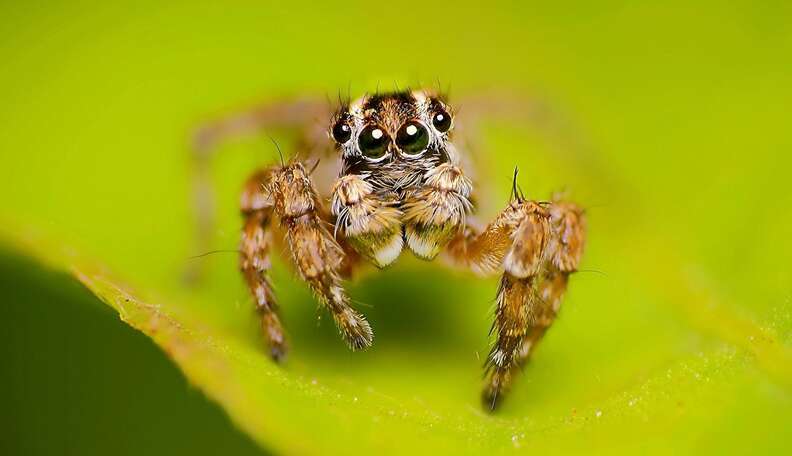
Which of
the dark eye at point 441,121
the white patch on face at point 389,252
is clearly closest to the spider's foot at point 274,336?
the white patch on face at point 389,252

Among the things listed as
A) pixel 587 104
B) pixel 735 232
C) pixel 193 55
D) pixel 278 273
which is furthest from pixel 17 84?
pixel 735 232

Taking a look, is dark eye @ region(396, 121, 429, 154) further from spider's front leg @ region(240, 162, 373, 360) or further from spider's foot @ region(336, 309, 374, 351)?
spider's foot @ region(336, 309, 374, 351)

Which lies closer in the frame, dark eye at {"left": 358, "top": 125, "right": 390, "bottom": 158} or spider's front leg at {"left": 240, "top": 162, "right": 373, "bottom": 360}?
spider's front leg at {"left": 240, "top": 162, "right": 373, "bottom": 360}

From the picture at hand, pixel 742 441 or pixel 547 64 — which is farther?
pixel 547 64

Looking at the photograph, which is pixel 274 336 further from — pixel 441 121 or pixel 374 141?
pixel 441 121

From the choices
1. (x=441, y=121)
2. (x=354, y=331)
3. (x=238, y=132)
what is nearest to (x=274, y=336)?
(x=354, y=331)

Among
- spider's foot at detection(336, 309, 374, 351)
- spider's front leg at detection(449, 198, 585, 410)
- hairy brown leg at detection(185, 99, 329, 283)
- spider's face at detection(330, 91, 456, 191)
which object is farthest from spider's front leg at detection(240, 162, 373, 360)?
hairy brown leg at detection(185, 99, 329, 283)

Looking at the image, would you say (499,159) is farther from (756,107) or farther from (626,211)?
(756,107)

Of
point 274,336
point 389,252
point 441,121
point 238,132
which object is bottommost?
point 274,336
